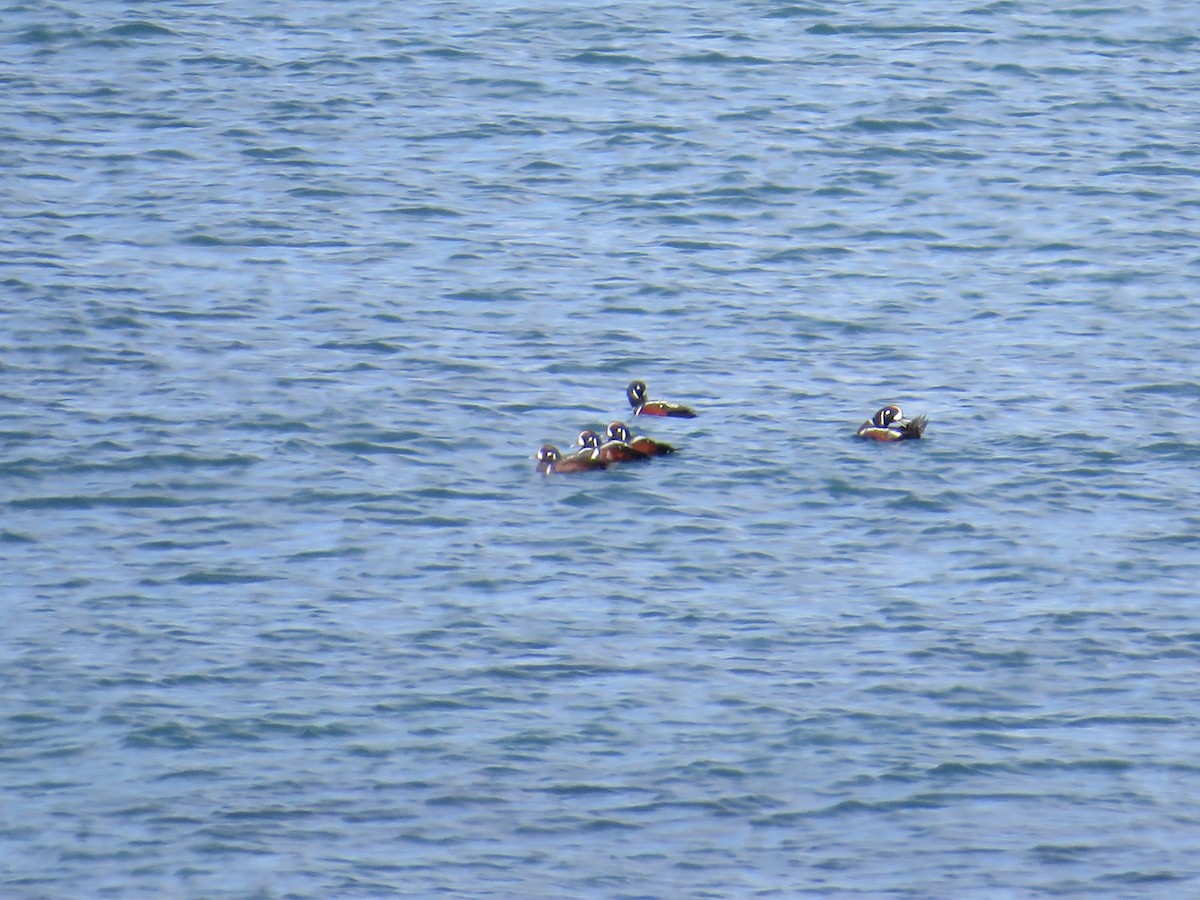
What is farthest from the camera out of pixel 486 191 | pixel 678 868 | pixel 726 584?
pixel 486 191

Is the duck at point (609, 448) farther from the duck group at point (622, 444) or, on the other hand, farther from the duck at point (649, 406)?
the duck at point (649, 406)

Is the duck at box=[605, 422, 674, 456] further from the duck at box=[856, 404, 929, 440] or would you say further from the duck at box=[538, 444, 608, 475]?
the duck at box=[856, 404, 929, 440]

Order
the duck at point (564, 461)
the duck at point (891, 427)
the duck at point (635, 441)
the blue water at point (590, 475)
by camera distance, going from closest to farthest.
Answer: the blue water at point (590, 475) < the duck at point (564, 461) < the duck at point (635, 441) < the duck at point (891, 427)

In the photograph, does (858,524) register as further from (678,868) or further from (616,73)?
(616,73)

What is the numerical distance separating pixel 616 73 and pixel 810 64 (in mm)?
2674

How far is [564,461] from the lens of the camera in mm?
15461

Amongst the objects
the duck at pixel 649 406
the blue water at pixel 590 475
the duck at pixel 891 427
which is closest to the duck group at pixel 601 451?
the blue water at pixel 590 475

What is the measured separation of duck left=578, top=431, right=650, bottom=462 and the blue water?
205mm

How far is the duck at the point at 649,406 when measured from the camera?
643 inches

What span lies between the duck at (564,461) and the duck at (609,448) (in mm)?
65

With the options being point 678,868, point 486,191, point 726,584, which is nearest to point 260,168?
point 486,191

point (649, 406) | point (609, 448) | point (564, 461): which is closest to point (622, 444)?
point (609, 448)

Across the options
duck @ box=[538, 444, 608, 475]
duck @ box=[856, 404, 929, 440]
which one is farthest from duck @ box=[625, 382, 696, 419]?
duck @ box=[856, 404, 929, 440]

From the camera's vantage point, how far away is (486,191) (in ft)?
74.5
